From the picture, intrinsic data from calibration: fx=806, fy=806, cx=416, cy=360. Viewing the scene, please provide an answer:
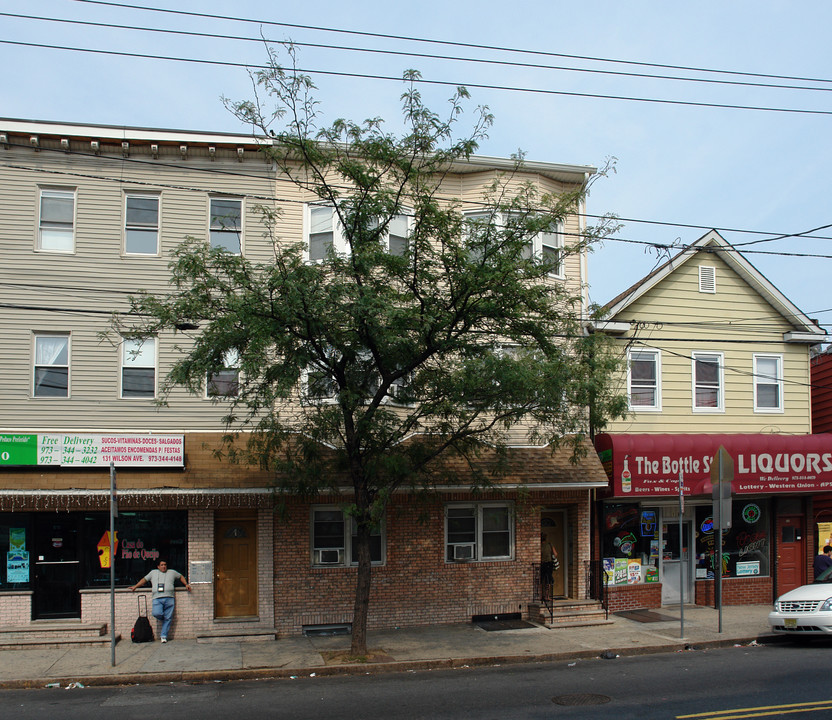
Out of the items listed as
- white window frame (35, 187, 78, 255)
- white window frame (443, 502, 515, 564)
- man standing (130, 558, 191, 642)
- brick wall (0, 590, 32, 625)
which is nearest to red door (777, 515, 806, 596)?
white window frame (443, 502, 515, 564)

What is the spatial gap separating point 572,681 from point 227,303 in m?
7.71

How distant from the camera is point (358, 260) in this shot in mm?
12789

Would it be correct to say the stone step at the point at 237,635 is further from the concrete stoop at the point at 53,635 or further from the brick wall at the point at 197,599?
the concrete stoop at the point at 53,635

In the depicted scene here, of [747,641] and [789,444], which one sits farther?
[789,444]

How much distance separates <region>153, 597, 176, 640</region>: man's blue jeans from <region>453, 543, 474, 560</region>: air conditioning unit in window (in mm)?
5941

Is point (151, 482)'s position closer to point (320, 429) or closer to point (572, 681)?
point (320, 429)

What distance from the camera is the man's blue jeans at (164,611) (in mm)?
15211

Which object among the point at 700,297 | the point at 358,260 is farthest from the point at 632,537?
the point at 358,260

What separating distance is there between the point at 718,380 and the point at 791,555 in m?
4.74

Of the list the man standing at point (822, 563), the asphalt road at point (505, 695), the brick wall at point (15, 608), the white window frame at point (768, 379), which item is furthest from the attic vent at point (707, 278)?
the brick wall at point (15, 608)

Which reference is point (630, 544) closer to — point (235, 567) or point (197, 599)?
point (235, 567)

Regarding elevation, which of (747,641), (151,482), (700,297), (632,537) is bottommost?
(747,641)

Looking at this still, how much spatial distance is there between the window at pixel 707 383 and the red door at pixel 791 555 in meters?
3.43

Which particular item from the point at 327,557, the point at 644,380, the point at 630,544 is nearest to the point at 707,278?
the point at 644,380
